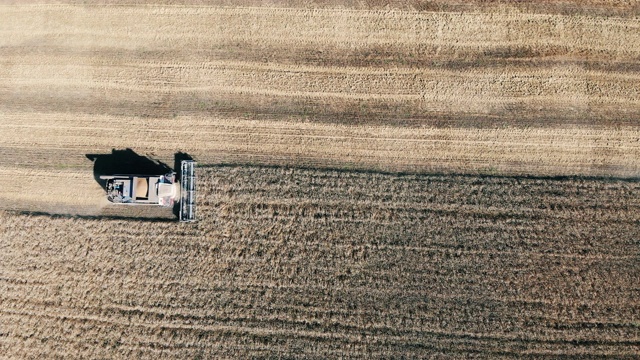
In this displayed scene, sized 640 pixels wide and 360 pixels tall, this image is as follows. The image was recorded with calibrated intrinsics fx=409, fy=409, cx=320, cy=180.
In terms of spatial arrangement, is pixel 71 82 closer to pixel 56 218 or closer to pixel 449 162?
pixel 56 218

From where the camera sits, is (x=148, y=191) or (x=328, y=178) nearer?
(x=148, y=191)

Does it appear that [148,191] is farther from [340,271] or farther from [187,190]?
[340,271]

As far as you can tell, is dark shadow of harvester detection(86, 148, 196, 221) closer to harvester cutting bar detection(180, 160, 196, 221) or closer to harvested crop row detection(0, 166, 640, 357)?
harvester cutting bar detection(180, 160, 196, 221)

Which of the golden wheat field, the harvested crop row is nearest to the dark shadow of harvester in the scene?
the golden wheat field

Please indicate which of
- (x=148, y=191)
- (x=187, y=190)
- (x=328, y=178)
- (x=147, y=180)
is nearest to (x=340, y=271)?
(x=328, y=178)

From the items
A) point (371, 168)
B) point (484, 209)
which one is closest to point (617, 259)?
point (484, 209)

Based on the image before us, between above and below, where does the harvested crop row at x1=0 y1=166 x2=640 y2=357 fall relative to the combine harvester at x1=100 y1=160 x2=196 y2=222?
below

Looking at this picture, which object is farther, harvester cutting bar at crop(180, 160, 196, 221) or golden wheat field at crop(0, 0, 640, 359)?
harvester cutting bar at crop(180, 160, 196, 221)
